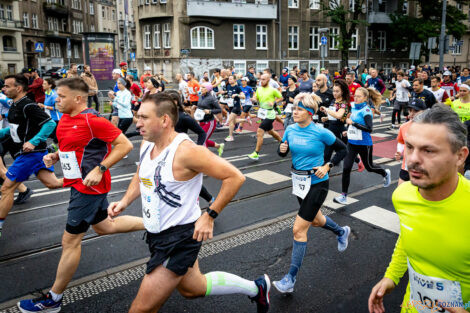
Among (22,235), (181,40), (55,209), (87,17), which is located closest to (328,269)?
(22,235)

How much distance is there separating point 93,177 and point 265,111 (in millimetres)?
6875

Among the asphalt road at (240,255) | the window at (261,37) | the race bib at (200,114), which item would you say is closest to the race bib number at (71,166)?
the asphalt road at (240,255)

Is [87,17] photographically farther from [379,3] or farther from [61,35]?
[379,3]

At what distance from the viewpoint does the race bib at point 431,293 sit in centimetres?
192

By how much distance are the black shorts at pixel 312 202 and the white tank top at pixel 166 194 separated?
1.68m

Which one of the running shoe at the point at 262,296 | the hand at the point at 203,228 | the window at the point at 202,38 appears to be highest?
the window at the point at 202,38

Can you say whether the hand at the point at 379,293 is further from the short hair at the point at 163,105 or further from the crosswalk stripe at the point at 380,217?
the crosswalk stripe at the point at 380,217

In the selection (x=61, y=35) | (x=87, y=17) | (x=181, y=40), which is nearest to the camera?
(x=181, y=40)

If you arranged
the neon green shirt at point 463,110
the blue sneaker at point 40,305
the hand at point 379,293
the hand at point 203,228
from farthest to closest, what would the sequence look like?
the neon green shirt at point 463,110
the blue sneaker at point 40,305
the hand at point 203,228
the hand at point 379,293

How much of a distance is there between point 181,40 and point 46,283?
3601 centimetres

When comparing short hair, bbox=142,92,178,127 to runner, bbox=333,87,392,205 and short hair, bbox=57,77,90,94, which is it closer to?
short hair, bbox=57,77,90,94

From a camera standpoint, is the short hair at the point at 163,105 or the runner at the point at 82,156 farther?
the runner at the point at 82,156

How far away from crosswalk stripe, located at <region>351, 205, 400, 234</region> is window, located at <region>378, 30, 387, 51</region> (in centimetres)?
4673

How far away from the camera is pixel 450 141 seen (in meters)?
1.81
